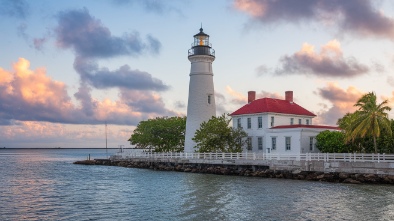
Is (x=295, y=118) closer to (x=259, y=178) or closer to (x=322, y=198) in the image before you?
(x=259, y=178)

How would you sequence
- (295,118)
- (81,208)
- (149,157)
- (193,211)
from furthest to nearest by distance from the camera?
(149,157), (295,118), (81,208), (193,211)

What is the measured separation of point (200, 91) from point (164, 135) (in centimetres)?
1718

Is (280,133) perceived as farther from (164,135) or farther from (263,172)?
(164,135)

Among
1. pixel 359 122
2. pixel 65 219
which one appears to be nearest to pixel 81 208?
pixel 65 219

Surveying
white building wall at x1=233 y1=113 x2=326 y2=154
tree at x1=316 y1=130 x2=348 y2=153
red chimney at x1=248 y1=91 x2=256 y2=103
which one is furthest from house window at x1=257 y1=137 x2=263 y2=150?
tree at x1=316 y1=130 x2=348 y2=153

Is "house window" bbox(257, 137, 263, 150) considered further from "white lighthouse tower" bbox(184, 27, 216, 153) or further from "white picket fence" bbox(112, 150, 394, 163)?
"white lighthouse tower" bbox(184, 27, 216, 153)

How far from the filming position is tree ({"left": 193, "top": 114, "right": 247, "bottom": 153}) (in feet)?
170

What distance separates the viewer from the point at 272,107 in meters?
53.2

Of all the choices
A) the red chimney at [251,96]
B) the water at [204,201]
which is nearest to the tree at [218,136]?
the red chimney at [251,96]

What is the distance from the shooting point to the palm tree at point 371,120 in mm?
40094

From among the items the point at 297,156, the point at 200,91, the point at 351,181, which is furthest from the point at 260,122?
the point at 351,181

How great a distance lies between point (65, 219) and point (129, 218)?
10.5 feet

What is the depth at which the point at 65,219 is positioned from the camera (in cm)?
2303

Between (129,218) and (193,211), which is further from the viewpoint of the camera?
(193,211)
